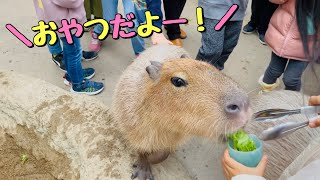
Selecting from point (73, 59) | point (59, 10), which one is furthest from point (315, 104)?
point (73, 59)

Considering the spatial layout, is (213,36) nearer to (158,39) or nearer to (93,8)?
(158,39)

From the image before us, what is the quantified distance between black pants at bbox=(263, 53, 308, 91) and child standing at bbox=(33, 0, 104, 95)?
1466 mm

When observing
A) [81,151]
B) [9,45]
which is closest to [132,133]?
[81,151]

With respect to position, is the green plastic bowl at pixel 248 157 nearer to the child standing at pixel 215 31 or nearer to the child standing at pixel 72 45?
the child standing at pixel 215 31

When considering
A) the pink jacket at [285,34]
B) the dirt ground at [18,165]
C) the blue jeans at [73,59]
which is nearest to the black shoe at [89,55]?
the blue jeans at [73,59]

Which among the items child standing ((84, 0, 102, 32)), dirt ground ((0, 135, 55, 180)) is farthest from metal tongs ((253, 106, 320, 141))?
child standing ((84, 0, 102, 32))

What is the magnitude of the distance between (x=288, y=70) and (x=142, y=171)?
140 cm

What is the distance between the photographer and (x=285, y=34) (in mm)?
2584

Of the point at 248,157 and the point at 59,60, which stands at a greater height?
the point at 248,157

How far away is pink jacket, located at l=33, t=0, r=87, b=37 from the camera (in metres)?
2.74

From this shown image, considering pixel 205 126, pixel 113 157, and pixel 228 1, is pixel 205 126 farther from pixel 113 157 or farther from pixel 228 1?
pixel 228 1

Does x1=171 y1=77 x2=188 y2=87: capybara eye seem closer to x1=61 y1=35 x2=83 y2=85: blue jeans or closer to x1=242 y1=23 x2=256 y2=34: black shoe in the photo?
x1=61 y1=35 x2=83 y2=85: blue jeans

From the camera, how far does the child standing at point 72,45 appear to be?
9.09 feet

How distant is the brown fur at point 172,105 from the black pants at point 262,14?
1849 mm
